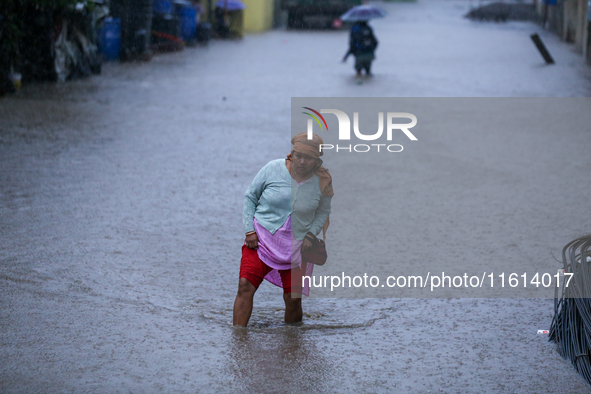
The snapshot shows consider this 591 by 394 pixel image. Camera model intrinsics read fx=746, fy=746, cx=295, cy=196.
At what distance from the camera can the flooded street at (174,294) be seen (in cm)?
401

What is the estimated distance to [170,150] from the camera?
9.52 metres

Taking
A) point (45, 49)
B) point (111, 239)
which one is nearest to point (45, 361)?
point (111, 239)

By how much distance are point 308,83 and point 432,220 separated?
8.51 metres

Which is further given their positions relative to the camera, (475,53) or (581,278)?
(475,53)

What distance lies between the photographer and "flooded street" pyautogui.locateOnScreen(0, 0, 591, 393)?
401cm

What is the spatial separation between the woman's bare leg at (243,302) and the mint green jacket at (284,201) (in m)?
0.35

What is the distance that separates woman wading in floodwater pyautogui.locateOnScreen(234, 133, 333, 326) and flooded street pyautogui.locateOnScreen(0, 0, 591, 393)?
0.44 m

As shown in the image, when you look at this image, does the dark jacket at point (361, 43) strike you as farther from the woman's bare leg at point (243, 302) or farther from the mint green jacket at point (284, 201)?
the woman's bare leg at point (243, 302)

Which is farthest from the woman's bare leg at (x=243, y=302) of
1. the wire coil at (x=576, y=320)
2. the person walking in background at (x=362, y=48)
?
the person walking in background at (x=362, y=48)

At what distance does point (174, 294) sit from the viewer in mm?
5301

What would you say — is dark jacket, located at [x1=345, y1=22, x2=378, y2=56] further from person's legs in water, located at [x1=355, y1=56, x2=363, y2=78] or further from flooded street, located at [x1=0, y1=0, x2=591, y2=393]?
flooded street, located at [x1=0, y1=0, x2=591, y2=393]

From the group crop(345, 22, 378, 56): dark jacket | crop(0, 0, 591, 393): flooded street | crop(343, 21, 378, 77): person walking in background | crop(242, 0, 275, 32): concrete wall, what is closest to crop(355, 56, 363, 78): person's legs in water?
crop(343, 21, 378, 77): person walking in background

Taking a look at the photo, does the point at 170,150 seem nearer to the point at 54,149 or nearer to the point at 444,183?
the point at 54,149

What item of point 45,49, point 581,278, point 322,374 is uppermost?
point 45,49
